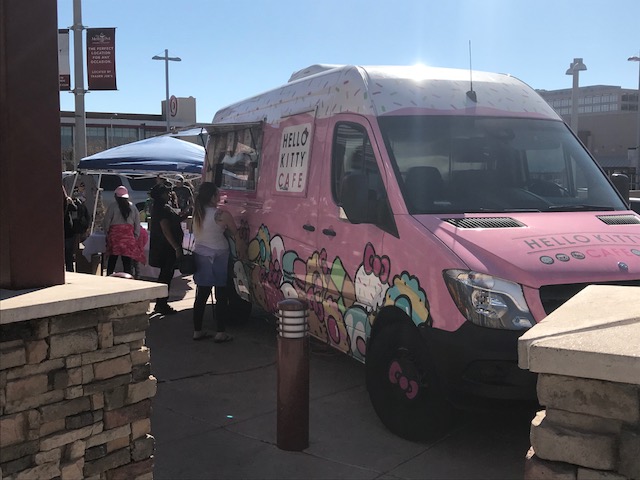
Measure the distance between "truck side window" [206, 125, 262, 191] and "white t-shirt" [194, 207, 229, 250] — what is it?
48cm

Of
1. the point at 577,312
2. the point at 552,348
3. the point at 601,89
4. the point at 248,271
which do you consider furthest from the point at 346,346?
the point at 601,89

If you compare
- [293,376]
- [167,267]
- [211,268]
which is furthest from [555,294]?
[167,267]

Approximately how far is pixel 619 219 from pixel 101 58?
43.8 ft

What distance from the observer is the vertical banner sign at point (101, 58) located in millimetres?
15445

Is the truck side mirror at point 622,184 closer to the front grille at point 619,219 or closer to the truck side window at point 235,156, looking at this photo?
the front grille at point 619,219

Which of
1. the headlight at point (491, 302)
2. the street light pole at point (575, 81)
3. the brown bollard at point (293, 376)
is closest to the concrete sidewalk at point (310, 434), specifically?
the brown bollard at point (293, 376)

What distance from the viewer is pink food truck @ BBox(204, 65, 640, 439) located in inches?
154

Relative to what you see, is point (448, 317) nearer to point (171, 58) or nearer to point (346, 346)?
point (346, 346)

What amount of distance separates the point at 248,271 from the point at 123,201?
3.10 meters

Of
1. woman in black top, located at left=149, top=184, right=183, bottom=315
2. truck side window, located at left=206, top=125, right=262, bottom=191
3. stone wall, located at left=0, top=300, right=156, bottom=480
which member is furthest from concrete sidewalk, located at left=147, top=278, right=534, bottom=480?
woman in black top, located at left=149, top=184, right=183, bottom=315

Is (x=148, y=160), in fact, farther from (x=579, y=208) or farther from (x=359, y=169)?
(x=579, y=208)

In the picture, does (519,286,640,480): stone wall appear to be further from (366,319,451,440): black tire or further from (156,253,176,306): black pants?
(156,253,176,306): black pants

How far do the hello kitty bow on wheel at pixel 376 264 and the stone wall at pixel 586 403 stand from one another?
243 centimetres

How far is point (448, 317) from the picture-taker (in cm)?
398
